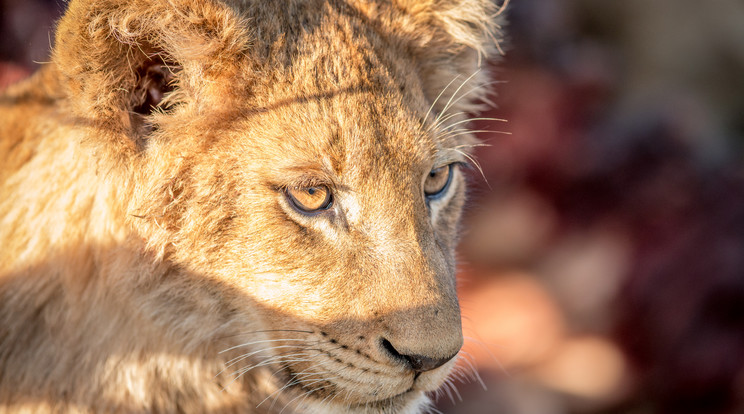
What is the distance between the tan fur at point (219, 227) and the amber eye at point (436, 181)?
0.19m

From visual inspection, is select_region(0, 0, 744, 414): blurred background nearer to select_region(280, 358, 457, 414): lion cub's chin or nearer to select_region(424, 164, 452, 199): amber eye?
select_region(424, 164, 452, 199): amber eye

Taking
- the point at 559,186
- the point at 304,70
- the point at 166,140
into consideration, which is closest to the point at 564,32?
the point at 559,186

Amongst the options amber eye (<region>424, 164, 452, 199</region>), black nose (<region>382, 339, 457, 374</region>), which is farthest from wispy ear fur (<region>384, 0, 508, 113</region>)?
black nose (<region>382, 339, 457, 374</region>)

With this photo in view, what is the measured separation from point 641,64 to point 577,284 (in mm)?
3073

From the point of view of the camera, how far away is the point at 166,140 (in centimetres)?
201

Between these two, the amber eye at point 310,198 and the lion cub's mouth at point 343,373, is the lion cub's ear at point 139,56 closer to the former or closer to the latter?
the amber eye at point 310,198

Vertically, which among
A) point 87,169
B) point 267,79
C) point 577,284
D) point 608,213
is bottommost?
point 577,284

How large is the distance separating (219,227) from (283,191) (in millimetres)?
196

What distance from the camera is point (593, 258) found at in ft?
13.3

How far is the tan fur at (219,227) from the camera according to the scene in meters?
1.95

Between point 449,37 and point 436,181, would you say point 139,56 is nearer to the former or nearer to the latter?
point 436,181

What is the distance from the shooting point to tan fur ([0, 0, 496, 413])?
1.95 metres

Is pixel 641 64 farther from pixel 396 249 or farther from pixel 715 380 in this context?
pixel 396 249

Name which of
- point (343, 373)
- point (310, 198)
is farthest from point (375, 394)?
point (310, 198)
